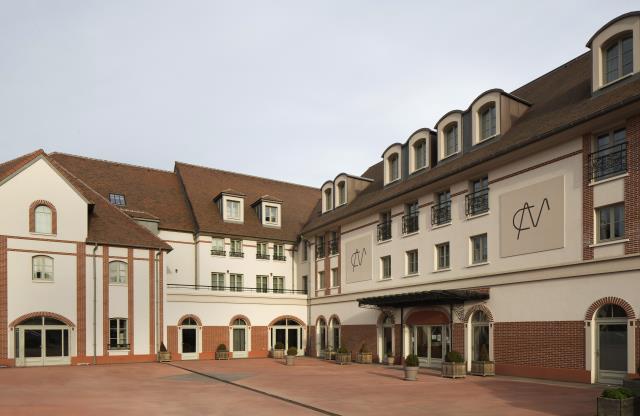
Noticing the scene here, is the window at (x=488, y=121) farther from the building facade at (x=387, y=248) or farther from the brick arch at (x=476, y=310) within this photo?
the brick arch at (x=476, y=310)

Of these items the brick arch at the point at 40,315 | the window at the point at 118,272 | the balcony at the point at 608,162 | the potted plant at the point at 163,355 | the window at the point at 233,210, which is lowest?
the potted plant at the point at 163,355

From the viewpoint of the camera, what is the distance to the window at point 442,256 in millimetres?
25906

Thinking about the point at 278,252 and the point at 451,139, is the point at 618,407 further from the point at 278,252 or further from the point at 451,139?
the point at 278,252

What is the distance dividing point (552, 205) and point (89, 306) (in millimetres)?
23682

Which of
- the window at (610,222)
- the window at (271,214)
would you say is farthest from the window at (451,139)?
the window at (271,214)

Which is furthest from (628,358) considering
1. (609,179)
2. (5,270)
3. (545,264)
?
(5,270)

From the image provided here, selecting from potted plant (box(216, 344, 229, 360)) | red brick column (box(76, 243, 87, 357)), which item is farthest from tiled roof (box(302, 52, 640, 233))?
red brick column (box(76, 243, 87, 357))

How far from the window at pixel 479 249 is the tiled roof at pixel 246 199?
57.7 feet

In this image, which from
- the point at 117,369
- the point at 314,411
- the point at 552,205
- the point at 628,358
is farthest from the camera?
the point at 117,369

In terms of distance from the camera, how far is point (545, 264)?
2042 cm

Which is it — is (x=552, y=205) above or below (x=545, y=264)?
above

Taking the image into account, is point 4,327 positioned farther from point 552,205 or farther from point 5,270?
point 552,205

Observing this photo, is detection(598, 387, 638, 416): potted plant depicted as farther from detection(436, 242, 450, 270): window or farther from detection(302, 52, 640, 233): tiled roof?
detection(436, 242, 450, 270): window

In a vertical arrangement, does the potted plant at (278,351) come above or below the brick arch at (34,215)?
below
